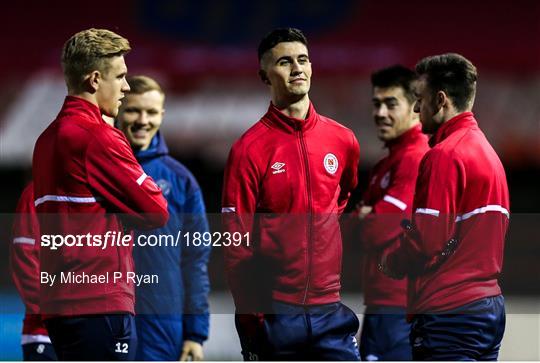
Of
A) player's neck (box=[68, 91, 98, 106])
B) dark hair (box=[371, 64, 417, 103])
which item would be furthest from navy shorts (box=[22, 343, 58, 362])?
dark hair (box=[371, 64, 417, 103])

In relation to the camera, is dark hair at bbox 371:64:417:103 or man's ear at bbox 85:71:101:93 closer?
man's ear at bbox 85:71:101:93

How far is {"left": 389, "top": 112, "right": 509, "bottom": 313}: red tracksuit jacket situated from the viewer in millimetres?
4453

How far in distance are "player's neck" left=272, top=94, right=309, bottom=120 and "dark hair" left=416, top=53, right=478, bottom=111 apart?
2.00 ft

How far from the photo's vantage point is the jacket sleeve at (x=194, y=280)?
5711 mm

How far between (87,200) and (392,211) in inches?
81.1

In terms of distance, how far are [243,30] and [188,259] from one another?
7.30 meters

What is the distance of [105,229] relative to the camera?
14.2 ft

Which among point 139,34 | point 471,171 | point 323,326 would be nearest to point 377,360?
point 323,326

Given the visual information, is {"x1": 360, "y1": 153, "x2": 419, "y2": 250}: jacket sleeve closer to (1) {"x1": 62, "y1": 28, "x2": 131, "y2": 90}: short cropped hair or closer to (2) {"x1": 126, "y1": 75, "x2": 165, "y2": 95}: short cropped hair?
(2) {"x1": 126, "y1": 75, "x2": 165, "y2": 95}: short cropped hair

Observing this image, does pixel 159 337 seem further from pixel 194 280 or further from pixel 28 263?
pixel 28 263

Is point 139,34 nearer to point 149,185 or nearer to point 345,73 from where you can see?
point 345,73

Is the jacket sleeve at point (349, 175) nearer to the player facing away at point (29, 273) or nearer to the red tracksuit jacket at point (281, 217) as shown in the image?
the red tracksuit jacket at point (281, 217)

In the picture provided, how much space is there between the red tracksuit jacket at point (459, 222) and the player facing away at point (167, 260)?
61.2 inches

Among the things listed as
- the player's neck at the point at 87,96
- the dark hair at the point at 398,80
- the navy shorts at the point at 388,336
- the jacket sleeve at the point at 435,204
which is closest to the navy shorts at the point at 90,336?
the player's neck at the point at 87,96
